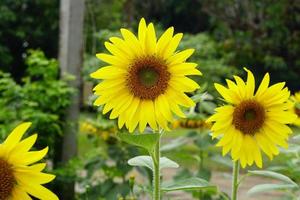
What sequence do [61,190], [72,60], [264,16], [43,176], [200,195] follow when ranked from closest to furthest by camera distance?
[43,176] < [200,195] < [61,190] < [72,60] < [264,16]

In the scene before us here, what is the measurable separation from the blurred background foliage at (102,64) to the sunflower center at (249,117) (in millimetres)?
349

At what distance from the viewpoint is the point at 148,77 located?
1306mm

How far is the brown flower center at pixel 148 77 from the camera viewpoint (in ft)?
4.21

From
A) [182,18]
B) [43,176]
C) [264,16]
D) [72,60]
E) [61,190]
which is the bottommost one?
[43,176]

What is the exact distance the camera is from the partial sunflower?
137cm

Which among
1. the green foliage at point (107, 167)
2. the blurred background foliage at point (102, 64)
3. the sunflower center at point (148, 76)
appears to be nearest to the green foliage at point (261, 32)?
the blurred background foliage at point (102, 64)

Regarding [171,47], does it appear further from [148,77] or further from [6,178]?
[6,178]

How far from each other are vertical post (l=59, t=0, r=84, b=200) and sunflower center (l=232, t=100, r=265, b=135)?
311 cm

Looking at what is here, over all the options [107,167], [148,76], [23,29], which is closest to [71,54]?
[107,167]

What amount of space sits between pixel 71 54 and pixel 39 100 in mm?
586

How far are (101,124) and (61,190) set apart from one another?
556 mm

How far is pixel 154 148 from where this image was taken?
4.35 ft

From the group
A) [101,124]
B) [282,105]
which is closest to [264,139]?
[282,105]

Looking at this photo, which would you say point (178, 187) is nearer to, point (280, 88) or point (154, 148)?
point (154, 148)
